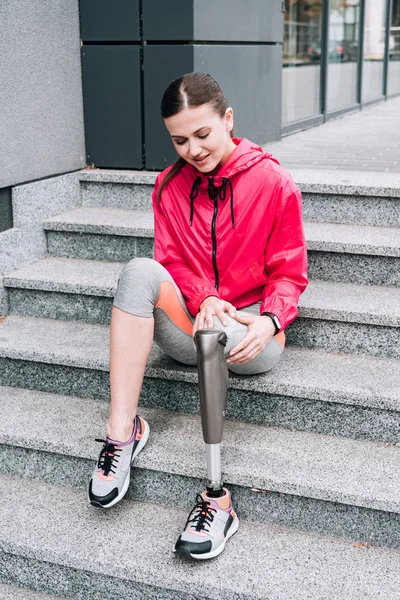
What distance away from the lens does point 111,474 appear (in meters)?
2.47

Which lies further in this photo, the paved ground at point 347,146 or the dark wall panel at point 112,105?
the paved ground at point 347,146

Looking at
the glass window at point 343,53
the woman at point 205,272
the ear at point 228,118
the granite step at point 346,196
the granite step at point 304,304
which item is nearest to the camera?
the woman at point 205,272

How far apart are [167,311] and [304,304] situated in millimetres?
699

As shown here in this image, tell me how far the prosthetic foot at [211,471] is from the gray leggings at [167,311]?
0.88 feet

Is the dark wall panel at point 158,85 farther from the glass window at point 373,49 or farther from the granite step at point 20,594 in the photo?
the glass window at point 373,49

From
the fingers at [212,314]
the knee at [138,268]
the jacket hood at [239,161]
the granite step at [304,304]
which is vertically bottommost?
the granite step at [304,304]

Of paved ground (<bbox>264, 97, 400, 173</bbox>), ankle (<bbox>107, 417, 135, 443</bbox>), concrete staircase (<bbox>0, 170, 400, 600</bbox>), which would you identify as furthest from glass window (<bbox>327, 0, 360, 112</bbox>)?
ankle (<bbox>107, 417, 135, 443</bbox>)

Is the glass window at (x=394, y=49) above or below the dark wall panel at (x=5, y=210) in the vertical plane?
above

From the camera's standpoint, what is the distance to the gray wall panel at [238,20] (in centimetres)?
395

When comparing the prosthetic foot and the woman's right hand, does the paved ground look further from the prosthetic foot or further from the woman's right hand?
the prosthetic foot

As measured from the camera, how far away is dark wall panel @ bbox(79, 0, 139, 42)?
395 cm

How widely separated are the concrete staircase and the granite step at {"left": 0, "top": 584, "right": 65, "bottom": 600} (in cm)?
1

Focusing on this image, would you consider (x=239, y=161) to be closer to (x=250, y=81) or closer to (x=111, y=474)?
(x=111, y=474)

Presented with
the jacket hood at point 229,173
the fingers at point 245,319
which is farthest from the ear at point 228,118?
the fingers at point 245,319
